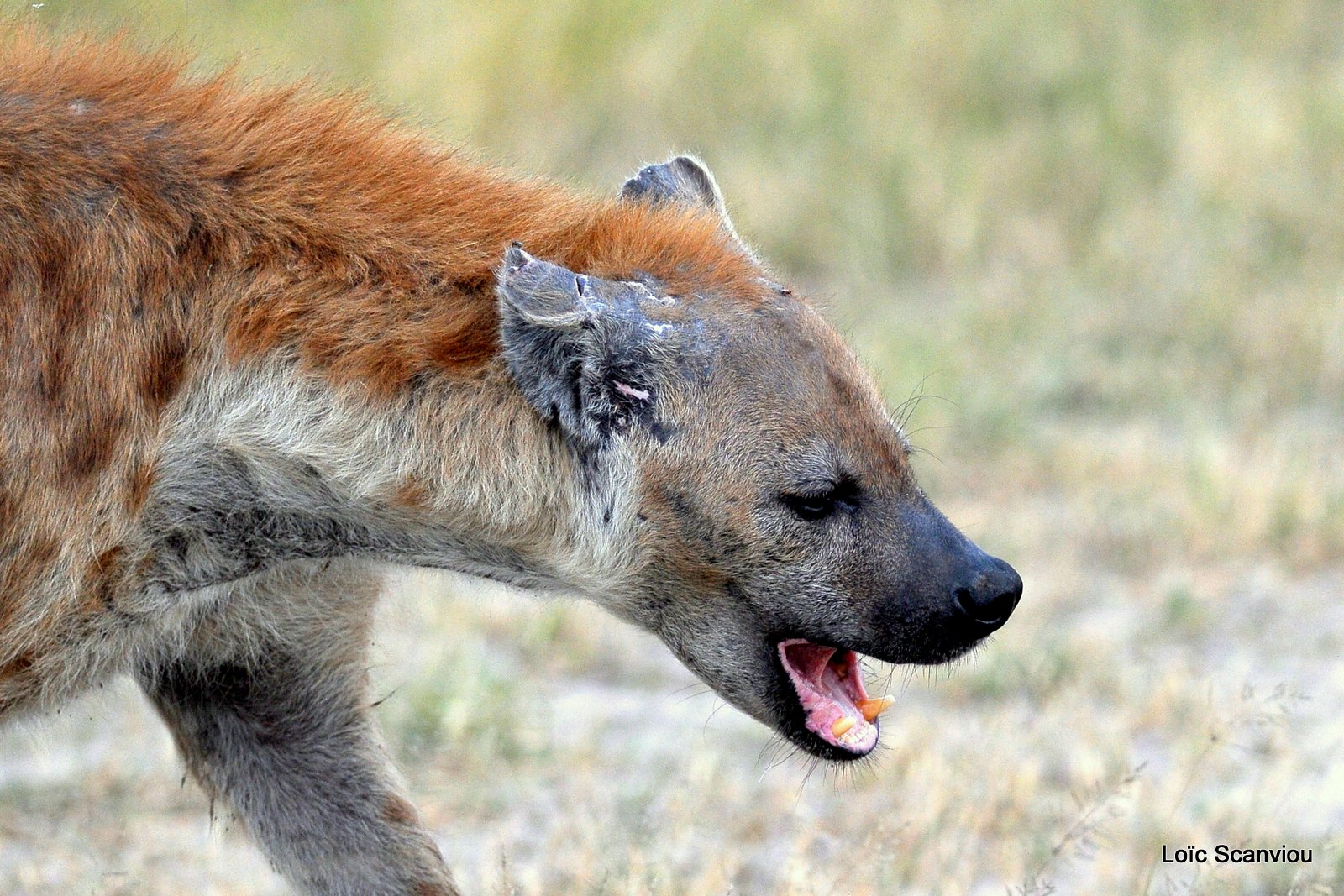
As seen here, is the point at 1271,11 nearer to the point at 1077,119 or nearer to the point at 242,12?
the point at 1077,119

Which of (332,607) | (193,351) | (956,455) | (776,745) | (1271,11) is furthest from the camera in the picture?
(1271,11)

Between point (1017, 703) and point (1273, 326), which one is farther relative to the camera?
point (1273, 326)

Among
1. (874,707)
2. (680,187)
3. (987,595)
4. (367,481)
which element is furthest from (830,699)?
(680,187)

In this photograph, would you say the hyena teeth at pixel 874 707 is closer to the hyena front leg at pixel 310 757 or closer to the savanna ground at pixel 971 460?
the savanna ground at pixel 971 460

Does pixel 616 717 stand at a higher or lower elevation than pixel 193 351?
lower

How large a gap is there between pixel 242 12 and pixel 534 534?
18.8 ft

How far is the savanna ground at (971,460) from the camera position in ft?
11.8

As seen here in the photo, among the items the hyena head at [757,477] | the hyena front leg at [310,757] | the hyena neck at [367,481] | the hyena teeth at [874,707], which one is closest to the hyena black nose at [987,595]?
the hyena head at [757,477]

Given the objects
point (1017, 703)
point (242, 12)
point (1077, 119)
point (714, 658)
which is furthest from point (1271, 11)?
point (714, 658)

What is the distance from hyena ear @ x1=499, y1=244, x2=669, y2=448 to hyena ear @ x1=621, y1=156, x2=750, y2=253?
0.37 metres

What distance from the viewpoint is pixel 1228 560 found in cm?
500

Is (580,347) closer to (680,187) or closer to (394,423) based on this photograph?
(394,423)

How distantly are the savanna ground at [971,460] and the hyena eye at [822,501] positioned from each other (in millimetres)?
786

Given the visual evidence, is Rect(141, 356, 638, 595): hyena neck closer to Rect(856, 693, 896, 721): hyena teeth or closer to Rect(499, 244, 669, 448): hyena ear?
Rect(499, 244, 669, 448): hyena ear
